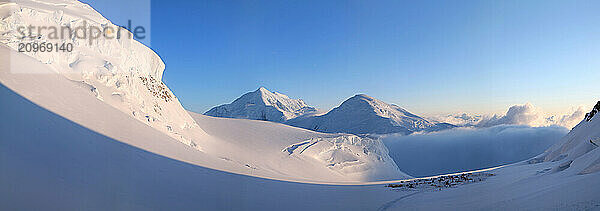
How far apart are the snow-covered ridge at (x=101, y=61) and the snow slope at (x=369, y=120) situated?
439 ft

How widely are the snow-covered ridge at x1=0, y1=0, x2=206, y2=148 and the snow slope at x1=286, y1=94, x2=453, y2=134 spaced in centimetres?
13380

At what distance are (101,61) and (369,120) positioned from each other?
14691cm

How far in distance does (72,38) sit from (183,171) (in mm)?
11739

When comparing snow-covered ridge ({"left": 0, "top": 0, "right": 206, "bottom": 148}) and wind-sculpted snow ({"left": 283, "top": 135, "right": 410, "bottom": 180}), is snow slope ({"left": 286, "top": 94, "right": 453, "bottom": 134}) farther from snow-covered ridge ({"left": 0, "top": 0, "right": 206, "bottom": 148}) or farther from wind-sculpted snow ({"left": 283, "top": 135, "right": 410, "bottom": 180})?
snow-covered ridge ({"left": 0, "top": 0, "right": 206, "bottom": 148})

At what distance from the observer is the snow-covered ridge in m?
12.7

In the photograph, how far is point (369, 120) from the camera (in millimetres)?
152875

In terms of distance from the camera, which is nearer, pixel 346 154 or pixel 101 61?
pixel 101 61

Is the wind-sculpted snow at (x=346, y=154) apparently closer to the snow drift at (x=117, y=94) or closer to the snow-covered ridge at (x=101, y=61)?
the snow drift at (x=117, y=94)

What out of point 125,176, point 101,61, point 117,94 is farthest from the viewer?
point 101,61

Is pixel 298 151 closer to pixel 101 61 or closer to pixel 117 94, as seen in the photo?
pixel 117 94

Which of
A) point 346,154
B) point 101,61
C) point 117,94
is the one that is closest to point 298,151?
point 346,154

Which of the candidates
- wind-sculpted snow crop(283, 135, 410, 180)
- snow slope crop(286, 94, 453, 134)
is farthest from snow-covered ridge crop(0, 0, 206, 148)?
snow slope crop(286, 94, 453, 134)

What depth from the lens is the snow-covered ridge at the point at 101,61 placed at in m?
12.7

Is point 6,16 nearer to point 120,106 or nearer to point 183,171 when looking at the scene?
point 120,106
